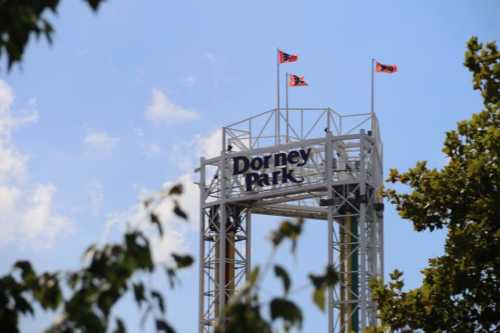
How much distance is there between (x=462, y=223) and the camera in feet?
70.4

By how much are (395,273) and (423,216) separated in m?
1.54

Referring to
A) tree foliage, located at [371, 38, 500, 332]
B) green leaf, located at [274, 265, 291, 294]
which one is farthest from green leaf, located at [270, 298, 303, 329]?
tree foliage, located at [371, 38, 500, 332]

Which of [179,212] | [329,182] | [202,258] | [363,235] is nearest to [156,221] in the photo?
[179,212]

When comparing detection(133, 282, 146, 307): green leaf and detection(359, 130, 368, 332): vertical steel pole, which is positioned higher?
detection(359, 130, 368, 332): vertical steel pole

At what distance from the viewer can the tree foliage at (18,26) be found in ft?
21.9

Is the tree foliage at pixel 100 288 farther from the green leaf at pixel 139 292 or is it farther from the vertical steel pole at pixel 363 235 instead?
the vertical steel pole at pixel 363 235

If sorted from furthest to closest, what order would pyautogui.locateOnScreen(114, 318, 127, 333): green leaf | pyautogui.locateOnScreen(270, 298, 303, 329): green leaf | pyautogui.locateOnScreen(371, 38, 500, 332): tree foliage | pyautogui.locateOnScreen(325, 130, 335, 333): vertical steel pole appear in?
pyautogui.locateOnScreen(325, 130, 335, 333): vertical steel pole < pyautogui.locateOnScreen(371, 38, 500, 332): tree foliage < pyautogui.locateOnScreen(114, 318, 127, 333): green leaf < pyautogui.locateOnScreen(270, 298, 303, 329): green leaf

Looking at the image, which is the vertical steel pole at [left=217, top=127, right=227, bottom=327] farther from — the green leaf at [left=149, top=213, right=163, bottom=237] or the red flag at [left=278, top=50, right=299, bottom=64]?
the green leaf at [left=149, top=213, right=163, bottom=237]

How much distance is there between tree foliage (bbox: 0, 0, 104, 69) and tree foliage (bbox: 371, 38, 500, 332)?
14.8 m

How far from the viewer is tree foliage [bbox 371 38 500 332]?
2083 centimetres

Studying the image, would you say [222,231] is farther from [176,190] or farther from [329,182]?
[176,190]

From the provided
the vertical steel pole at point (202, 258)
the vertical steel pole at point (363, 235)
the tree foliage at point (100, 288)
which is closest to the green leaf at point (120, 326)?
the tree foliage at point (100, 288)

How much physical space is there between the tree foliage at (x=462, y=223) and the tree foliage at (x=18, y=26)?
14806 millimetres

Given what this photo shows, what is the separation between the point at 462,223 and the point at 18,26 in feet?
52.5
